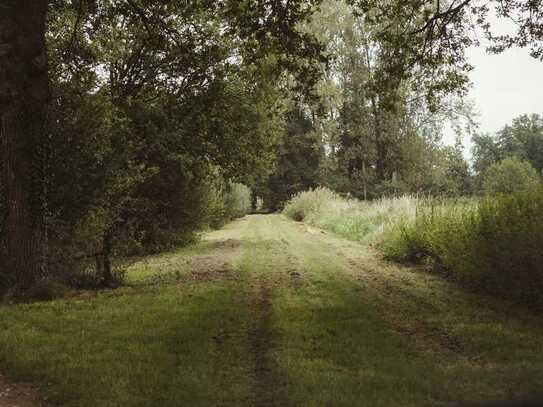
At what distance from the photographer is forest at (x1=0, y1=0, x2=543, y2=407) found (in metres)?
5.79

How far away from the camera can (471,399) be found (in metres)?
4.91

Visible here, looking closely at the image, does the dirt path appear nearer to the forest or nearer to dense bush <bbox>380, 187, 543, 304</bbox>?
the forest

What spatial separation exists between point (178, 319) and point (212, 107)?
1058cm

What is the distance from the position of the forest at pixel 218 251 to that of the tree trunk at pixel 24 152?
4 cm

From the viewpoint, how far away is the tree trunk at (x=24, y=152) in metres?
9.62

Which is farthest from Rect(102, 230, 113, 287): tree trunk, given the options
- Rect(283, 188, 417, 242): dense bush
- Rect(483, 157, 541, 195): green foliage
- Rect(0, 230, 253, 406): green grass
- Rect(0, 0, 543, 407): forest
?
Rect(483, 157, 541, 195): green foliage

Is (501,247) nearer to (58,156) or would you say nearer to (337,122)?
(58,156)

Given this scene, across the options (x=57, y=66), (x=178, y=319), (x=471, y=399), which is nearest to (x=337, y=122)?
(x=57, y=66)

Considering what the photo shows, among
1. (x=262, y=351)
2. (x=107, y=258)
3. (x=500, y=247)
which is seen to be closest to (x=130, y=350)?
(x=262, y=351)

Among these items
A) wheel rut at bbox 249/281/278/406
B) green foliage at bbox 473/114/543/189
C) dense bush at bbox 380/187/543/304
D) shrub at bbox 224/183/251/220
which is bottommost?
wheel rut at bbox 249/281/278/406

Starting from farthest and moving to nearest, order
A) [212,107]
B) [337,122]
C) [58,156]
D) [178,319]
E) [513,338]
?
[337,122]
[212,107]
[58,156]
[178,319]
[513,338]

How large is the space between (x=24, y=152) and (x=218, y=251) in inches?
409

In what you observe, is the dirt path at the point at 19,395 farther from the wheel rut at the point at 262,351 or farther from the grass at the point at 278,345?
the wheel rut at the point at 262,351

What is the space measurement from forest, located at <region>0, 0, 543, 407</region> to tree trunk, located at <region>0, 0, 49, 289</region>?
0.12 ft
